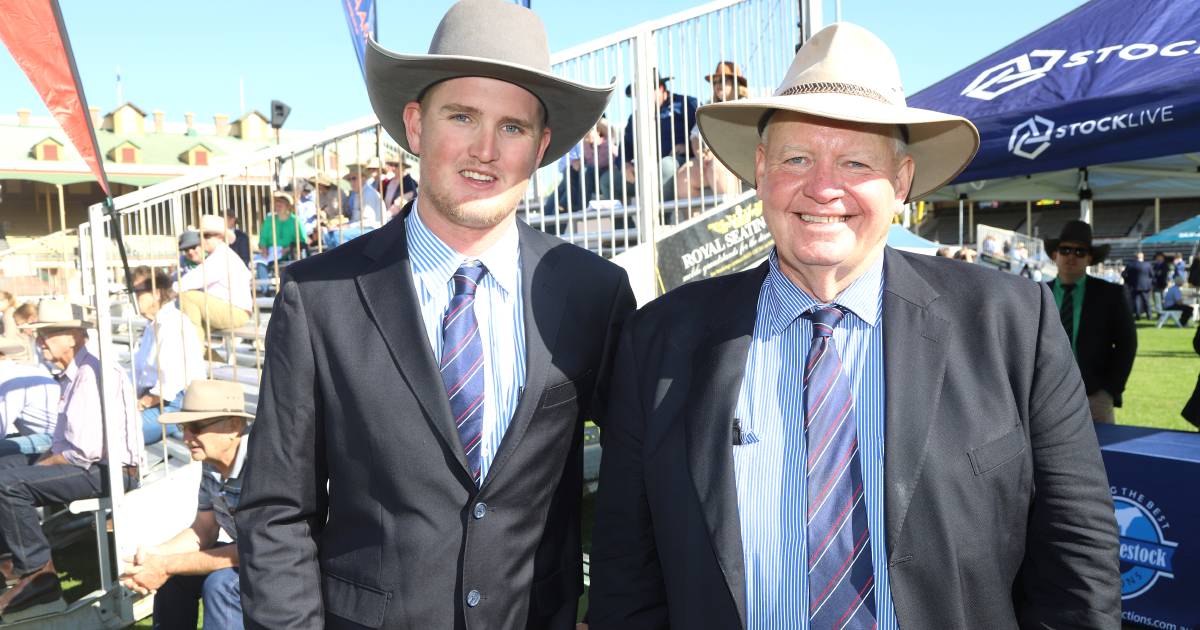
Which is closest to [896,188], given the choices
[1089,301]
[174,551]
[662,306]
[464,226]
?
[662,306]

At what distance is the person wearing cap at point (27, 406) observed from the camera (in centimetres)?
659

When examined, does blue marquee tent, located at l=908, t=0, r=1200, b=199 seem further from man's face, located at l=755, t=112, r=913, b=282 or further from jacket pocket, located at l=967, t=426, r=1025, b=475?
jacket pocket, located at l=967, t=426, r=1025, b=475

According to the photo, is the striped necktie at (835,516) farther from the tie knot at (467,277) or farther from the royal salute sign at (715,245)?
the royal salute sign at (715,245)

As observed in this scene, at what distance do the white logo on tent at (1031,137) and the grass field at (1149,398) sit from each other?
2.69 meters

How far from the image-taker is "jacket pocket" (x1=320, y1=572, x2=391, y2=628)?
1832mm

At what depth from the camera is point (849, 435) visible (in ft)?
5.50

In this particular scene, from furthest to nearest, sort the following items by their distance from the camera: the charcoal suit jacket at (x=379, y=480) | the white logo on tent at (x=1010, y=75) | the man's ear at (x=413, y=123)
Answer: the white logo on tent at (x=1010, y=75) < the man's ear at (x=413, y=123) < the charcoal suit jacket at (x=379, y=480)

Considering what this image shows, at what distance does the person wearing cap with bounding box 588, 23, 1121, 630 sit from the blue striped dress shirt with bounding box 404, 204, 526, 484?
0.26m

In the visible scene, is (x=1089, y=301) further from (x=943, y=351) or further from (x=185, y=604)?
(x=185, y=604)

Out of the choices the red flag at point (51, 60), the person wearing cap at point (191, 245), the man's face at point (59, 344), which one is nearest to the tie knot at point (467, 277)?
the red flag at point (51, 60)

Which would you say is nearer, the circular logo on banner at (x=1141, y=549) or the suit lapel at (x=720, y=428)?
the suit lapel at (x=720, y=428)

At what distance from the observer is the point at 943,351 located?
1.70 m

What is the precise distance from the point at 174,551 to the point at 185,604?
32 centimetres

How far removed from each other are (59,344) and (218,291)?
1238 mm
